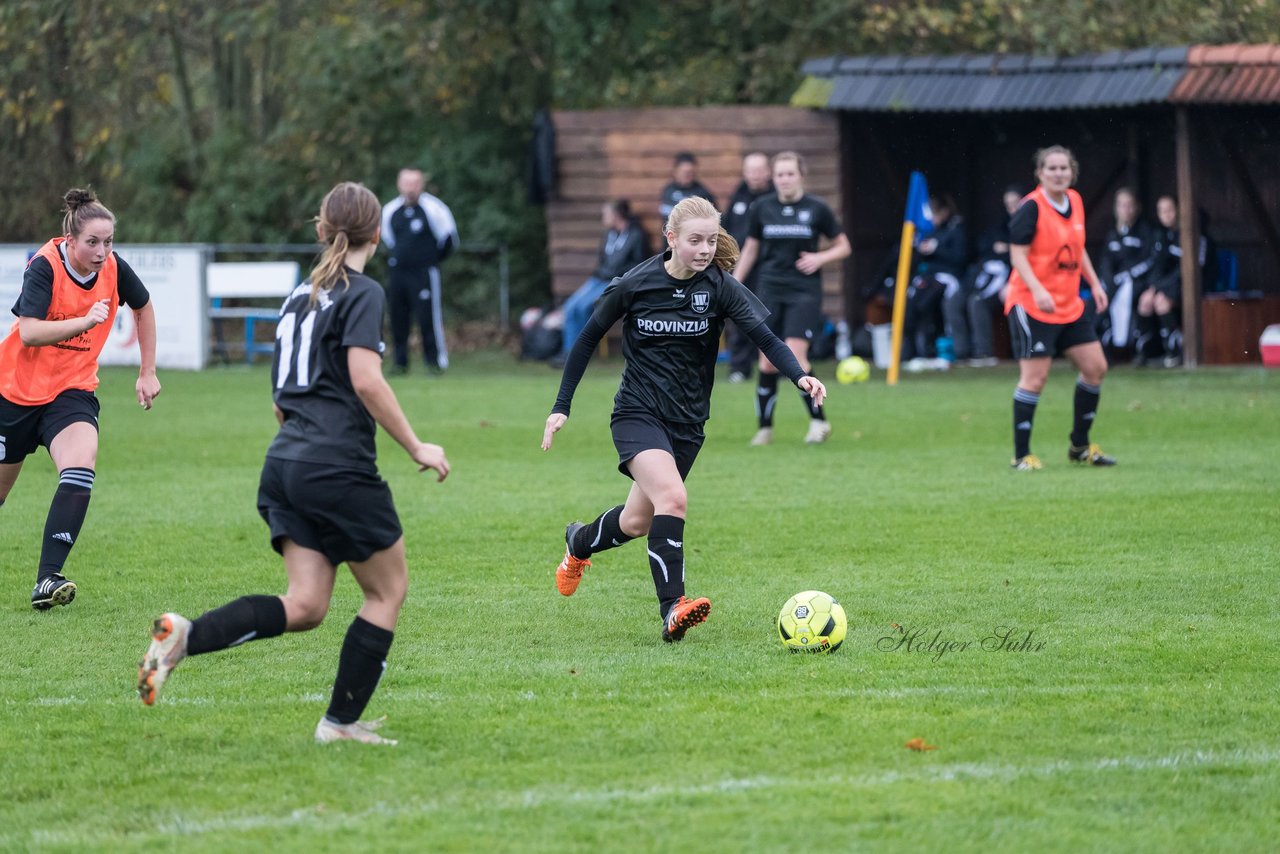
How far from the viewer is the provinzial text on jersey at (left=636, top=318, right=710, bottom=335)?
22.6 ft

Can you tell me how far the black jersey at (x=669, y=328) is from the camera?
6.86m

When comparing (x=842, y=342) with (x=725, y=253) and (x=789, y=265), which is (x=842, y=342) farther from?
(x=725, y=253)

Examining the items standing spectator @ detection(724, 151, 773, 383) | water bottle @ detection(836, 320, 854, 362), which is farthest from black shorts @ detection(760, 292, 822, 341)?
water bottle @ detection(836, 320, 854, 362)

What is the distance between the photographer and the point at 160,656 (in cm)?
489

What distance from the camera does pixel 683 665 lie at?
20.2ft

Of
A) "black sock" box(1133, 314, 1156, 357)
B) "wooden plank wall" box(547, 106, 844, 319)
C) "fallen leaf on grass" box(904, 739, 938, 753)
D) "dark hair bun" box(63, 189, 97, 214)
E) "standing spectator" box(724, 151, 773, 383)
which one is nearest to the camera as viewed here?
"fallen leaf on grass" box(904, 739, 938, 753)

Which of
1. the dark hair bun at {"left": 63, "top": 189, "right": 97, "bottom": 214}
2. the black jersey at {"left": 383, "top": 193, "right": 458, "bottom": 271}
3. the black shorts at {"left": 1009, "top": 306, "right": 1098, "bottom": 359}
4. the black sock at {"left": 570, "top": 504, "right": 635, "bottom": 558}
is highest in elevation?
the black jersey at {"left": 383, "top": 193, "right": 458, "bottom": 271}

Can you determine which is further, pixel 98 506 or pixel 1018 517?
pixel 98 506

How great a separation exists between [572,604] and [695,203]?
1.87 metres

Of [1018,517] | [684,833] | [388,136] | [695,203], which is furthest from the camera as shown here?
[388,136]

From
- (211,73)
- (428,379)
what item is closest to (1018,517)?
(428,379)

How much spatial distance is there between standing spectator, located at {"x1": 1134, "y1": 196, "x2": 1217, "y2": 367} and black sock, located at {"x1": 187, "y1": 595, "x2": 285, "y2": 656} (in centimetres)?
1625

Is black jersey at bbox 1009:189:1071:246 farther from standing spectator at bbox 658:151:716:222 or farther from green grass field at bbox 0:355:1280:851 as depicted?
standing spectator at bbox 658:151:716:222

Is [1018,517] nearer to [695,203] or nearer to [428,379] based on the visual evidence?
[695,203]
